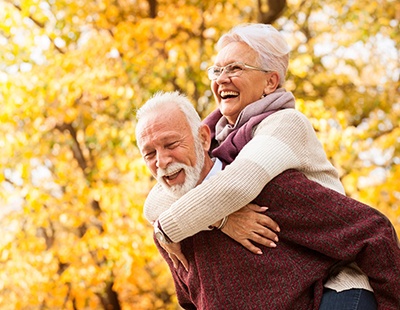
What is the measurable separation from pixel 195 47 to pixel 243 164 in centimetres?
434

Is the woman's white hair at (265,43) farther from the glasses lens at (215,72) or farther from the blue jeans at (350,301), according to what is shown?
the blue jeans at (350,301)

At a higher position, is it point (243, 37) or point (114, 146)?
point (243, 37)

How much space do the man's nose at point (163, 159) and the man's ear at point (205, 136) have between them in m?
0.13

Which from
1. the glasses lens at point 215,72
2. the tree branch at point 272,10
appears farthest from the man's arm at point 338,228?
the tree branch at point 272,10

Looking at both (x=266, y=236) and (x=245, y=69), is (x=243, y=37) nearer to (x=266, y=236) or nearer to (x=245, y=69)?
(x=245, y=69)

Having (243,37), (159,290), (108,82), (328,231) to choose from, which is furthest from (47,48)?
(328,231)

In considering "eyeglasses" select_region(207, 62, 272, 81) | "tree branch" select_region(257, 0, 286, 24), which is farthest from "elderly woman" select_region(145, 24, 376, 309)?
"tree branch" select_region(257, 0, 286, 24)

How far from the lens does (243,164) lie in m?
1.65

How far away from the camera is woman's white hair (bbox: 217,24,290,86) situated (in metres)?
1.94

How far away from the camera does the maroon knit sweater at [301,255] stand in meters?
1.68

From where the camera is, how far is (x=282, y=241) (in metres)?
1.75

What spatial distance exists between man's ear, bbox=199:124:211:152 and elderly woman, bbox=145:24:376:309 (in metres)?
0.04

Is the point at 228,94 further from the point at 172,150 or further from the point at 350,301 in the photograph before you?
the point at 350,301

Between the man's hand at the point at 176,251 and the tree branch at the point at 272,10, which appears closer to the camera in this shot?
the man's hand at the point at 176,251
